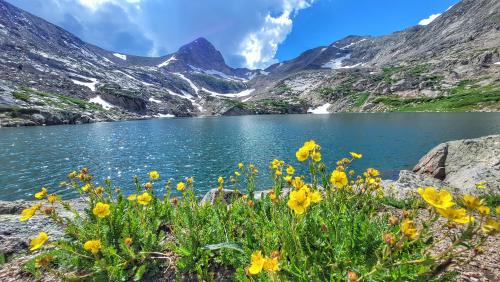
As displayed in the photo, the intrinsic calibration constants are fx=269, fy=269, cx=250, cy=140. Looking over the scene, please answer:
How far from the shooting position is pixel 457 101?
148 metres

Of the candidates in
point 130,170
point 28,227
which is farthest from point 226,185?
point 28,227

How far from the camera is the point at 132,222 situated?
5.48m

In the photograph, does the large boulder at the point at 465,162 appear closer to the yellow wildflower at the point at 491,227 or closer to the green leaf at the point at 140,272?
the yellow wildflower at the point at 491,227

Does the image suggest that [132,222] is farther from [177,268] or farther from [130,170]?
[130,170]

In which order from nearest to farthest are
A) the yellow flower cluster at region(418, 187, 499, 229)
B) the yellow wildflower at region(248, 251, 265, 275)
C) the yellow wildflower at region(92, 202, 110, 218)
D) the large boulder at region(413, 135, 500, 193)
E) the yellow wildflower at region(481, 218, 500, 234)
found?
the yellow wildflower at region(481, 218, 500, 234) < the yellow flower cluster at region(418, 187, 499, 229) < the yellow wildflower at region(248, 251, 265, 275) < the yellow wildflower at region(92, 202, 110, 218) < the large boulder at region(413, 135, 500, 193)

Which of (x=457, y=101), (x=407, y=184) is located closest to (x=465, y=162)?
(x=407, y=184)

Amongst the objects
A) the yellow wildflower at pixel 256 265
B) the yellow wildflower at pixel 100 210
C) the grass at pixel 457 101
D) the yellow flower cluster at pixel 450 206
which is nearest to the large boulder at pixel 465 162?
the yellow flower cluster at pixel 450 206

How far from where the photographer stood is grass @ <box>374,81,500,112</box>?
131625mm

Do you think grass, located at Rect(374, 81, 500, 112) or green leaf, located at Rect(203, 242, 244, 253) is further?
grass, located at Rect(374, 81, 500, 112)

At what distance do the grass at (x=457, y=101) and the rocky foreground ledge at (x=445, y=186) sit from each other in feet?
436

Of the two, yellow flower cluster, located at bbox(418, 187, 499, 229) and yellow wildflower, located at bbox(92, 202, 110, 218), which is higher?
yellow flower cluster, located at bbox(418, 187, 499, 229)

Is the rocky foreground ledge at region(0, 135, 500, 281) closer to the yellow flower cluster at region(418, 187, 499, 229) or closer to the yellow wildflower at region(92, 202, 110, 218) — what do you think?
the yellow flower cluster at region(418, 187, 499, 229)

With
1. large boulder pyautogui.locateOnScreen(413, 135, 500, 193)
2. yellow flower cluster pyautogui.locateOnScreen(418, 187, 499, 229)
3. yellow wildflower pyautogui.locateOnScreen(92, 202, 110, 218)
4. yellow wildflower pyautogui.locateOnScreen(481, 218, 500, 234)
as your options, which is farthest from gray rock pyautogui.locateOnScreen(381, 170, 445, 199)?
yellow wildflower pyautogui.locateOnScreen(92, 202, 110, 218)

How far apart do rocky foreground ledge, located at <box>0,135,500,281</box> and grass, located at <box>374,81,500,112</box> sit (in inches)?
5233
